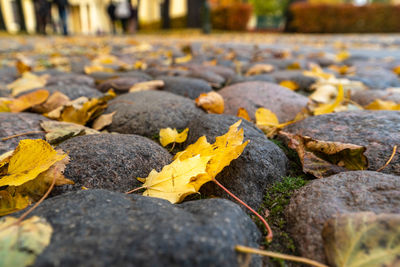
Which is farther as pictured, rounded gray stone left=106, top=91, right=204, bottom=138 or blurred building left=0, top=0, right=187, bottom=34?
blurred building left=0, top=0, right=187, bottom=34

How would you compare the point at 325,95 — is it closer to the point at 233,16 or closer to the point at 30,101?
the point at 30,101

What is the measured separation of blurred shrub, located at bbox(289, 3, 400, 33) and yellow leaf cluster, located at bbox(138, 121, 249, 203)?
48.3ft

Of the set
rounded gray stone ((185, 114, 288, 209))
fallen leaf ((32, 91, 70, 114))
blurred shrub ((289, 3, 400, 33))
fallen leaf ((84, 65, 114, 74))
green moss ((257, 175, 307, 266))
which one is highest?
blurred shrub ((289, 3, 400, 33))

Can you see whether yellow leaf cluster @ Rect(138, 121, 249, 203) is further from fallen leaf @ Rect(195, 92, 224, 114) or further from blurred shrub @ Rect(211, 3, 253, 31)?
blurred shrub @ Rect(211, 3, 253, 31)

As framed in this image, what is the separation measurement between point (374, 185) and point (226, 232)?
1.51 ft

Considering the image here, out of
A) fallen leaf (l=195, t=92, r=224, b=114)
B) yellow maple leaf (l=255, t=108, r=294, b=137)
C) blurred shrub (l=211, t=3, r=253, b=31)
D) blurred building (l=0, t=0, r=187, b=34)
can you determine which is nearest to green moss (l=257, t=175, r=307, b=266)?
yellow maple leaf (l=255, t=108, r=294, b=137)

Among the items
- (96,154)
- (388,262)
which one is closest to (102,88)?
(96,154)

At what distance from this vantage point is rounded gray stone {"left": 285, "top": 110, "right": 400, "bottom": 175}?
0.95m

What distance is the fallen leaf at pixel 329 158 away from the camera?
91cm

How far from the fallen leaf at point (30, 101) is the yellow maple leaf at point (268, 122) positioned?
42.1 inches

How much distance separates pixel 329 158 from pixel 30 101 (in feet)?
4.66

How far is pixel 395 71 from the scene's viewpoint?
2.62 meters

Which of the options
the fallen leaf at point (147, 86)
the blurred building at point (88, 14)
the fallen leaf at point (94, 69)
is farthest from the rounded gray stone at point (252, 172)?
the blurred building at point (88, 14)

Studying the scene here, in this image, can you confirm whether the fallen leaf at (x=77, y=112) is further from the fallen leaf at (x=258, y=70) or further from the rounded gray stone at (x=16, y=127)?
the fallen leaf at (x=258, y=70)
